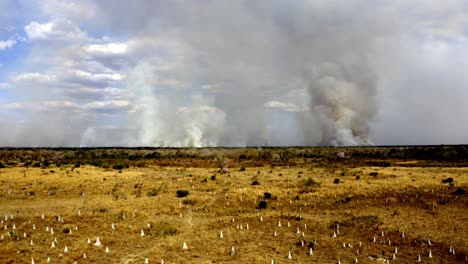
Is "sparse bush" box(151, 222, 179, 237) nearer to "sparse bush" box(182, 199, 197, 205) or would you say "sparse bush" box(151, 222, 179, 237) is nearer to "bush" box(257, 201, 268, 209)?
"sparse bush" box(182, 199, 197, 205)

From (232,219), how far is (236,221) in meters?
0.62

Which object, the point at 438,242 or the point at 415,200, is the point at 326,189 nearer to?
the point at 415,200

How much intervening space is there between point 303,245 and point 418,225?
31.8ft

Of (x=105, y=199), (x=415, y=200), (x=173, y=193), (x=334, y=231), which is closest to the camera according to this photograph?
(x=334, y=231)

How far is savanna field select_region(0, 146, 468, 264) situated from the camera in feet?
68.9

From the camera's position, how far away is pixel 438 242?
22.8 metres

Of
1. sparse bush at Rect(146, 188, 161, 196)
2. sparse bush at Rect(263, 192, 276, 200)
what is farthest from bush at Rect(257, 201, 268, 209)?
sparse bush at Rect(146, 188, 161, 196)

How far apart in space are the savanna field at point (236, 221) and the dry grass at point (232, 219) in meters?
0.07

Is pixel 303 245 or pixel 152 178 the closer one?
pixel 303 245

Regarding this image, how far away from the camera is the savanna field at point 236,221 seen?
68.9 ft

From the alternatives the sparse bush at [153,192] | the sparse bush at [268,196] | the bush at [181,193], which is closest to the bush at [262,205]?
the sparse bush at [268,196]

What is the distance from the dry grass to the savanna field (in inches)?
2.9

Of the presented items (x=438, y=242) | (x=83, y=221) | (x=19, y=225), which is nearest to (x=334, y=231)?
(x=438, y=242)

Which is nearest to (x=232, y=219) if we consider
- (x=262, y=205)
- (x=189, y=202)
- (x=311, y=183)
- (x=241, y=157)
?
(x=262, y=205)
